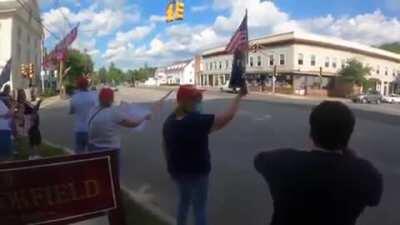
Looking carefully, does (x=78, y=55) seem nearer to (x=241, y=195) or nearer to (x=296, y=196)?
(x=241, y=195)

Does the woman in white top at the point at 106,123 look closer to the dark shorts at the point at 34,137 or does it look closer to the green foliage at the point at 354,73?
the dark shorts at the point at 34,137

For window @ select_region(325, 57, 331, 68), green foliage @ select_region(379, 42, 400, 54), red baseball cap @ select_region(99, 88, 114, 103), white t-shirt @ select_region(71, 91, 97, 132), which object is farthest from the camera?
green foliage @ select_region(379, 42, 400, 54)

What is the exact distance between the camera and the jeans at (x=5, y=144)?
965 centimetres

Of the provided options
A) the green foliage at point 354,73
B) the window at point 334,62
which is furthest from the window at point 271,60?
the window at point 334,62

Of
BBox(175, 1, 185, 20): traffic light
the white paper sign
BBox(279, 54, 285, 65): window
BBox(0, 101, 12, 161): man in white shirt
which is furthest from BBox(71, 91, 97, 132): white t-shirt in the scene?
BBox(279, 54, 285, 65): window

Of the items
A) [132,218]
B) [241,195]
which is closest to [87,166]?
[132,218]

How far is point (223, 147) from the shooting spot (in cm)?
1678

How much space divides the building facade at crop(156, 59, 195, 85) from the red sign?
12505cm

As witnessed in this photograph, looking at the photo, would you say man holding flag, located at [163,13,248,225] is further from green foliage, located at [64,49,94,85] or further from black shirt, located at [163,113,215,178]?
green foliage, located at [64,49,94,85]

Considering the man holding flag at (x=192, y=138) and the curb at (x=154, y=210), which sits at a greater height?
the man holding flag at (x=192, y=138)

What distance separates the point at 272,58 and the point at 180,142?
8337 cm

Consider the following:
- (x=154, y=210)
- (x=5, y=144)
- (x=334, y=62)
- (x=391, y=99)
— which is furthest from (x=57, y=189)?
(x=334, y=62)

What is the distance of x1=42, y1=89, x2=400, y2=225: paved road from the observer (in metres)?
8.73

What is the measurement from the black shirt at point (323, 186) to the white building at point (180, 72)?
12342 centimetres
